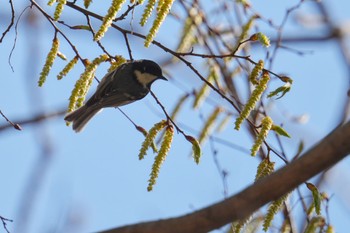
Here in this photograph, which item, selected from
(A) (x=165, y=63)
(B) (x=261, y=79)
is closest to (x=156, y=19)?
(B) (x=261, y=79)

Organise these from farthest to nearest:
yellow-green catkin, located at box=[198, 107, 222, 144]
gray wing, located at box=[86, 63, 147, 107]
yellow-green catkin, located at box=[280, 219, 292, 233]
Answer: gray wing, located at box=[86, 63, 147, 107] → yellow-green catkin, located at box=[198, 107, 222, 144] → yellow-green catkin, located at box=[280, 219, 292, 233]

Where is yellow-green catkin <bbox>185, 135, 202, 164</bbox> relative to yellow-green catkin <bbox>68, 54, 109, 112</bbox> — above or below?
below

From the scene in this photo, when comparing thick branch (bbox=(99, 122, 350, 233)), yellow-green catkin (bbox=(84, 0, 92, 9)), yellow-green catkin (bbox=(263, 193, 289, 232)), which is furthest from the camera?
yellow-green catkin (bbox=(84, 0, 92, 9))

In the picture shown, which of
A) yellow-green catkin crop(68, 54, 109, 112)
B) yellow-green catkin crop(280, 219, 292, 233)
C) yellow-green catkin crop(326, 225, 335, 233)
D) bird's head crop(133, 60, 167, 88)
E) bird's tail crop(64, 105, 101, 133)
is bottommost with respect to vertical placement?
yellow-green catkin crop(326, 225, 335, 233)

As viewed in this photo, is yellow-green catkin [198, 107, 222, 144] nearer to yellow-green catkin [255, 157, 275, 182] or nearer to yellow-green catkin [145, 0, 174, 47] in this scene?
yellow-green catkin [255, 157, 275, 182]

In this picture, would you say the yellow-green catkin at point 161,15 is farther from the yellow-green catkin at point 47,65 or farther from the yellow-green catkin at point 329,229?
the yellow-green catkin at point 329,229

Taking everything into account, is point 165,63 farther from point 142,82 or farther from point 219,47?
point 142,82

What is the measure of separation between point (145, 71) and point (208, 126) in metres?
0.73

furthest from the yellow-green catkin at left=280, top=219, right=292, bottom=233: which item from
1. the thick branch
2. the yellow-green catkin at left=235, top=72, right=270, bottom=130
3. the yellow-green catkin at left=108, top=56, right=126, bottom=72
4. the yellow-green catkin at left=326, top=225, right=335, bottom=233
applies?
the thick branch

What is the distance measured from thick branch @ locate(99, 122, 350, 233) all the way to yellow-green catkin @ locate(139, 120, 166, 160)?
1335 millimetres

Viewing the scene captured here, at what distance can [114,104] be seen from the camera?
4949 mm

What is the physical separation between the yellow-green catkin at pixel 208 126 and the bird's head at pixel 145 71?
1.64 feet

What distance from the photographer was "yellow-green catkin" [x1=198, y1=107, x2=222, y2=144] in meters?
4.66

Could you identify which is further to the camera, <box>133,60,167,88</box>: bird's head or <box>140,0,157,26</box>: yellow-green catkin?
<box>133,60,167,88</box>: bird's head
